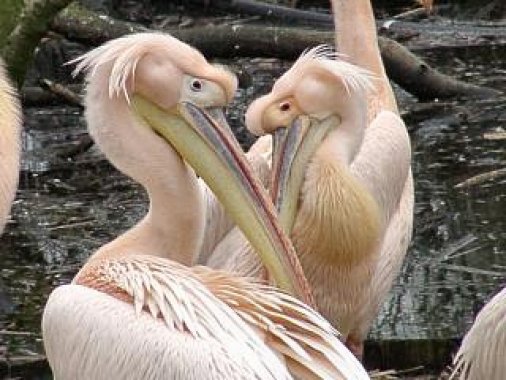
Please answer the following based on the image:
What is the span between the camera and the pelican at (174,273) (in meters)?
3.78

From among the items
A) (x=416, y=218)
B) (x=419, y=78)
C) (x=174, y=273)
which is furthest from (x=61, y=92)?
(x=174, y=273)

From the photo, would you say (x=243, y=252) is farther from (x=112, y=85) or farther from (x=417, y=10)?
(x=417, y=10)

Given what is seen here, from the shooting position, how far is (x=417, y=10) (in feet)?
32.8

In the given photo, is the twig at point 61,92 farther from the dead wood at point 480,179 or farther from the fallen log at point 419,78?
the dead wood at point 480,179

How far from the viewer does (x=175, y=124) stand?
4.29 metres

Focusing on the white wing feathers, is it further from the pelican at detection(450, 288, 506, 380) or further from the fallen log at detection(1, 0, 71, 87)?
Answer: the fallen log at detection(1, 0, 71, 87)

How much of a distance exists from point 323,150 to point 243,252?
0.41 meters

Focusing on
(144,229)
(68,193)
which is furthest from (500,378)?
(68,193)

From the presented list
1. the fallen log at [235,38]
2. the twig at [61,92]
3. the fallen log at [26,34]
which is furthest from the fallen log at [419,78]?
the fallen log at [26,34]

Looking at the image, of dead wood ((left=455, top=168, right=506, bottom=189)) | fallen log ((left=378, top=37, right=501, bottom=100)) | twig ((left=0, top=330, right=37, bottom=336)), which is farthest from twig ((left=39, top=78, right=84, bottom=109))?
twig ((left=0, top=330, right=37, bottom=336))

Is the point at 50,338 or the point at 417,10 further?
the point at 417,10

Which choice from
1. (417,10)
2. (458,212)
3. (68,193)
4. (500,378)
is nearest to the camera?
(500,378)

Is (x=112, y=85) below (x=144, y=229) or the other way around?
the other way around

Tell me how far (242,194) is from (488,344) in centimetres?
105
